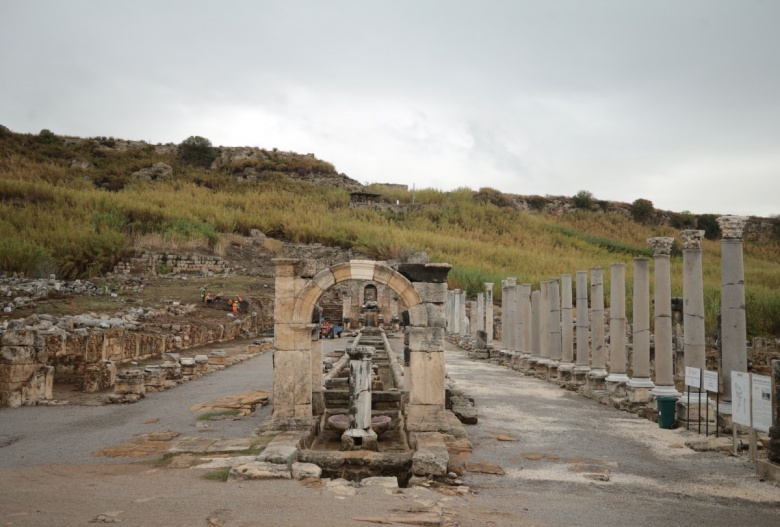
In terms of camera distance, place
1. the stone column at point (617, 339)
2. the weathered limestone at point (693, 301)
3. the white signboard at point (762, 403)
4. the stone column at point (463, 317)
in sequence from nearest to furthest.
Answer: the white signboard at point (762, 403), the weathered limestone at point (693, 301), the stone column at point (617, 339), the stone column at point (463, 317)

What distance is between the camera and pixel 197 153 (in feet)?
256

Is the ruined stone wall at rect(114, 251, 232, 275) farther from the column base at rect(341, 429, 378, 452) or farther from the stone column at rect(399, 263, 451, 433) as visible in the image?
the column base at rect(341, 429, 378, 452)

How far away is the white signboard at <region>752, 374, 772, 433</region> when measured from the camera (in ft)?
26.4

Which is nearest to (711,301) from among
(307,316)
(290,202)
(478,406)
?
(478,406)

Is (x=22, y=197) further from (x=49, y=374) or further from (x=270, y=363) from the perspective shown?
(x=49, y=374)

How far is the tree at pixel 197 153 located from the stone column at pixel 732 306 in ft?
241

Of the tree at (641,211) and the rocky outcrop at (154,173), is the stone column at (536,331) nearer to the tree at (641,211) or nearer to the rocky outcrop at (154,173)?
the rocky outcrop at (154,173)

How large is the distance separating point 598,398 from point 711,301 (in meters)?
17.5

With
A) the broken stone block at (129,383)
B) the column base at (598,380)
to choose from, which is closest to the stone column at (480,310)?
the column base at (598,380)

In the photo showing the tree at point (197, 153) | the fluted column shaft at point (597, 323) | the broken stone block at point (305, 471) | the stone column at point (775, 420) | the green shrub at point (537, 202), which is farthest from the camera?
the green shrub at point (537, 202)

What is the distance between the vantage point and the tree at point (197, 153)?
3061 inches

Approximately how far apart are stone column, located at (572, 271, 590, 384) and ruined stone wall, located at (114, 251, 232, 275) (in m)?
27.1

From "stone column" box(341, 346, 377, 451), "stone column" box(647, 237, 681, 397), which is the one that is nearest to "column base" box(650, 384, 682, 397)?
"stone column" box(647, 237, 681, 397)

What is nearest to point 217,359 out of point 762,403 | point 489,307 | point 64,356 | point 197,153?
Answer: point 64,356
